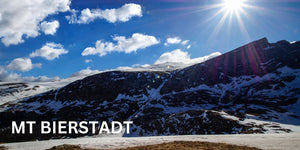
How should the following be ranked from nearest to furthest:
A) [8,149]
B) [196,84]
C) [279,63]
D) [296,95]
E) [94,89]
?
[8,149] < [296,95] < [279,63] < [196,84] < [94,89]

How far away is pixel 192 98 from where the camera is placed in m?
109

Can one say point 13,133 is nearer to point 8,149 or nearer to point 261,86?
point 8,149

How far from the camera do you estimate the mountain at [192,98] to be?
187ft

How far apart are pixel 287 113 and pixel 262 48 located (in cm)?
10506

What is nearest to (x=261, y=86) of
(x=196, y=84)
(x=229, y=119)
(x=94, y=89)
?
(x=196, y=84)

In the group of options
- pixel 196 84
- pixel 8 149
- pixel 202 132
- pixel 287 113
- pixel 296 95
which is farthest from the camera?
pixel 196 84

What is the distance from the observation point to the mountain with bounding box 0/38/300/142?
57000mm

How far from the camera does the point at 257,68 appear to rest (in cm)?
12612

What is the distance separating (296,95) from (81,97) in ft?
525

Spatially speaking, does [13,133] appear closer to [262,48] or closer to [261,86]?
[261,86]

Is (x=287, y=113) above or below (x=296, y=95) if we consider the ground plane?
below

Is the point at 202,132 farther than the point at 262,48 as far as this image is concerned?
No

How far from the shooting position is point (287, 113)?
218 ft

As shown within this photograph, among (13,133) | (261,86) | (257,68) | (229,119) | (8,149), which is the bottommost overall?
(13,133)
